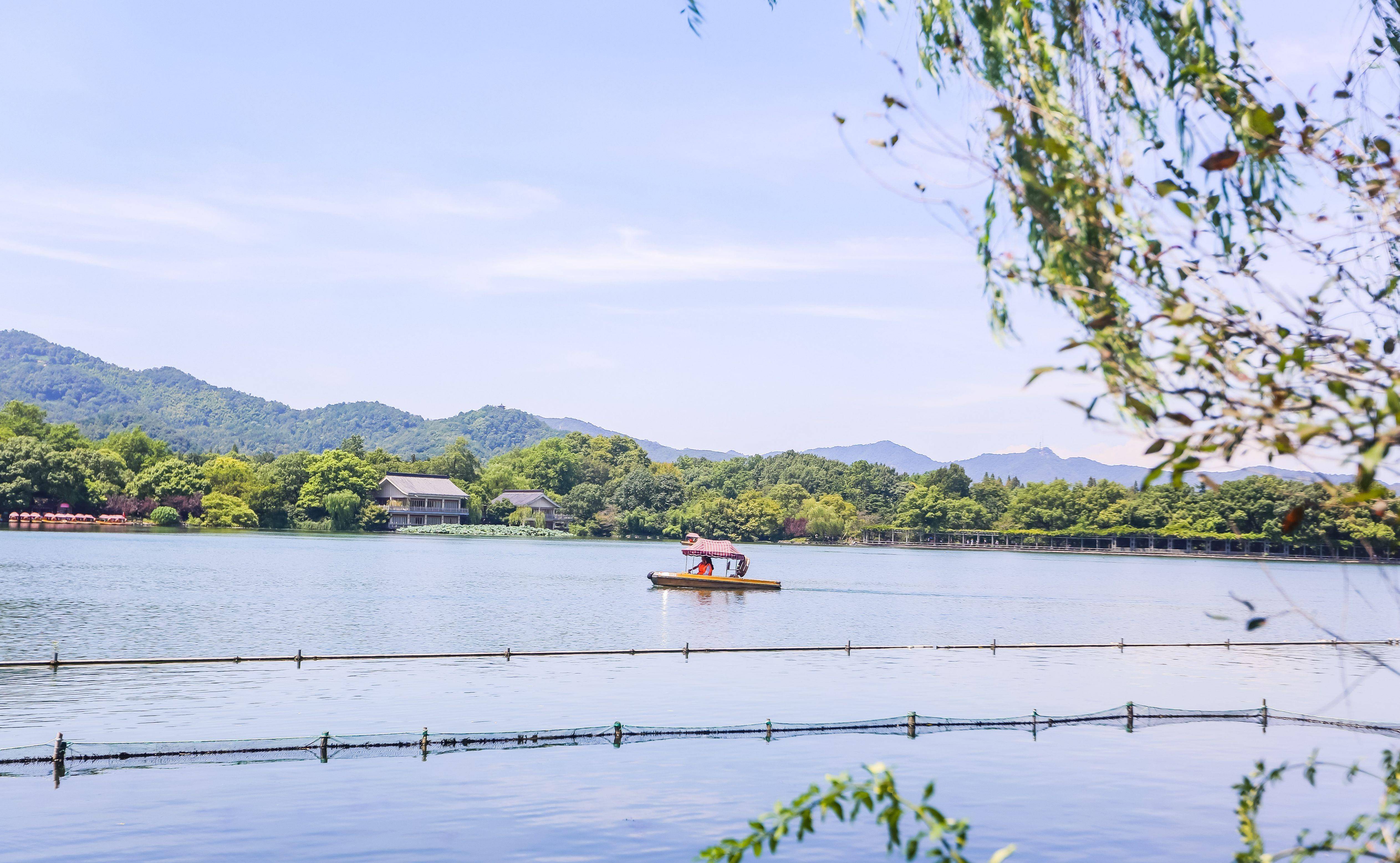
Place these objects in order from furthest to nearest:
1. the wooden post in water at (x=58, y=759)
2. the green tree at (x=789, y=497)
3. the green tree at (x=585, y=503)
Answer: the green tree at (x=585, y=503)
the green tree at (x=789, y=497)
the wooden post in water at (x=58, y=759)

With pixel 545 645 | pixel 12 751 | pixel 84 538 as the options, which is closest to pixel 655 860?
pixel 12 751

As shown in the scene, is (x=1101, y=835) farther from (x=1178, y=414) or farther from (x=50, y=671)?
(x=50, y=671)

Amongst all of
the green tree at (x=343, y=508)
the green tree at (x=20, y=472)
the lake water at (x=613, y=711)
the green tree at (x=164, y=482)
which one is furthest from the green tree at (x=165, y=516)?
the lake water at (x=613, y=711)

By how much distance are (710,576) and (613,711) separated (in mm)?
37277

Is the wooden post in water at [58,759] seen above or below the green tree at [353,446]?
below

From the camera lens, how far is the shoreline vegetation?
11275 centimetres

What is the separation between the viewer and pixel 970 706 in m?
Answer: 25.9

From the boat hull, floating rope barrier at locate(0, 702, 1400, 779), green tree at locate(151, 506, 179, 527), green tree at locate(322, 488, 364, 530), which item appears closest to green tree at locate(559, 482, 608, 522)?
green tree at locate(322, 488, 364, 530)

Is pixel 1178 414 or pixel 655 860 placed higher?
pixel 1178 414

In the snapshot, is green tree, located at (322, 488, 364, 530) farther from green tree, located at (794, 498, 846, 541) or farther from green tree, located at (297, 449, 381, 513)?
green tree, located at (794, 498, 846, 541)

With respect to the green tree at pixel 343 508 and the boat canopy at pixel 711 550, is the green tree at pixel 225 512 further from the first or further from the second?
the boat canopy at pixel 711 550

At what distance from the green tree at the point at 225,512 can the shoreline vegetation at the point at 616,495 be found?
15cm

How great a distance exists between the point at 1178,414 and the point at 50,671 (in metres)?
28.5

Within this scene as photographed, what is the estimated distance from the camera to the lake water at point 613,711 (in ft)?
49.1
